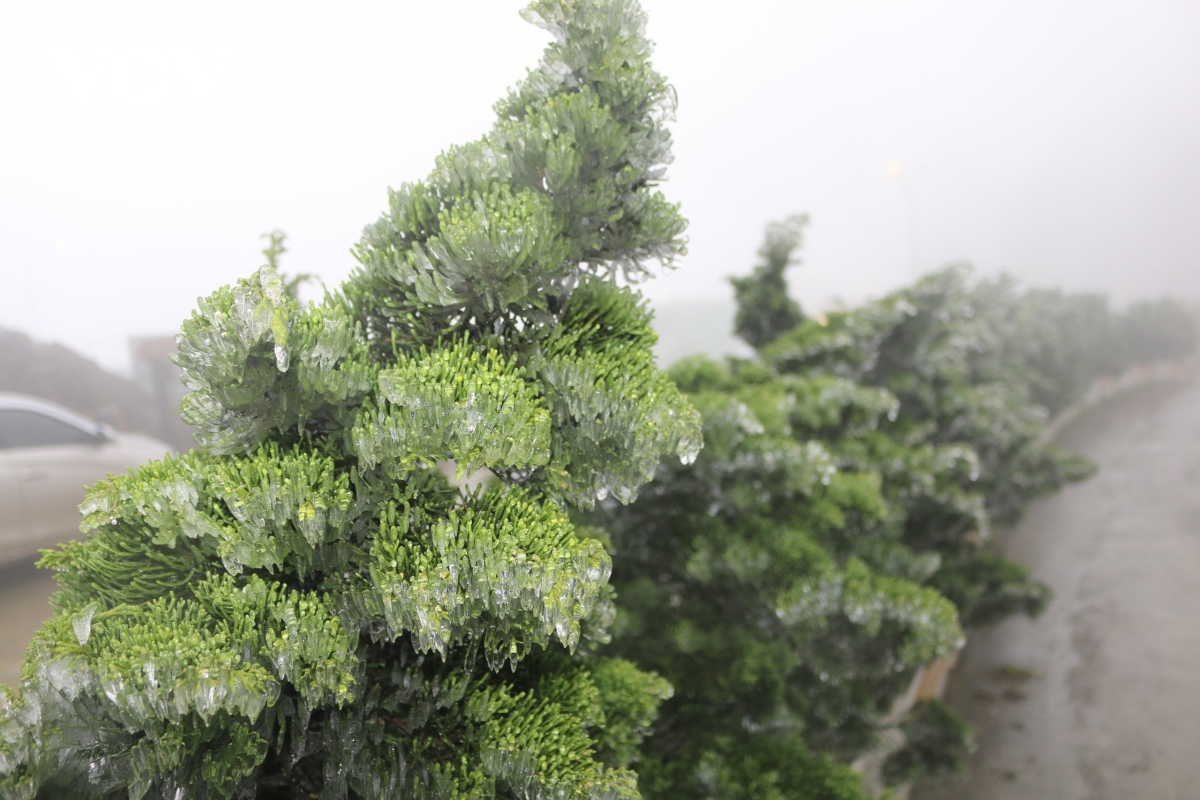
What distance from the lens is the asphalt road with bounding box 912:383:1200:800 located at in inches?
316

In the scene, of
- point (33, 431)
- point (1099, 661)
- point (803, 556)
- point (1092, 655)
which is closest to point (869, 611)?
point (803, 556)

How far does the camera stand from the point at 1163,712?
9.07m

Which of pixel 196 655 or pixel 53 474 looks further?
pixel 53 474

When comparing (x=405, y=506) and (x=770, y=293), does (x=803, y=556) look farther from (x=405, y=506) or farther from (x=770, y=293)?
(x=770, y=293)

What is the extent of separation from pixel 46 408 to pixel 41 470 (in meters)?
0.34

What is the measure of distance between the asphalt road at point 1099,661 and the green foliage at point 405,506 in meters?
7.79

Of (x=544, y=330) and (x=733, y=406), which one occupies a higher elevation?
(x=733, y=406)

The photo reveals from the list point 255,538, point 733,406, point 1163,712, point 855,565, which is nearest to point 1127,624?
point 1163,712

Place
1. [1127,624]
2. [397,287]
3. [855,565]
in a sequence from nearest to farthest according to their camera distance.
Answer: [397,287] < [855,565] < [1127,624]

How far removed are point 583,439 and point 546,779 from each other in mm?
973

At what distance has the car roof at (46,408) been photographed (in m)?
3.17

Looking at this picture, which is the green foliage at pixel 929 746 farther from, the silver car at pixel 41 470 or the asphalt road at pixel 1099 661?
the silver car at pixel 41 470

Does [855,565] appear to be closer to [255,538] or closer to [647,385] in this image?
[647,385]

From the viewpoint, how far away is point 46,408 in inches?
130
